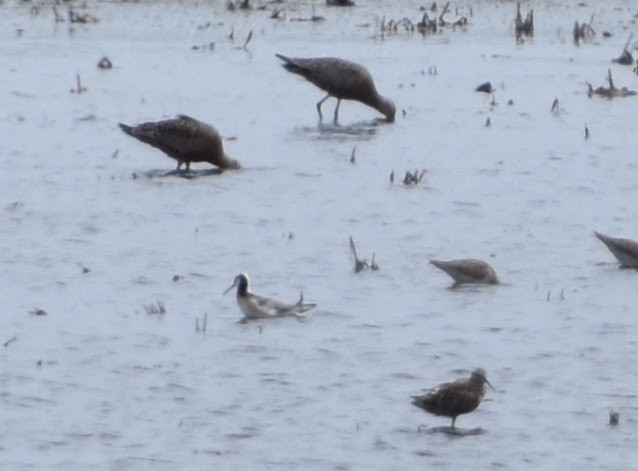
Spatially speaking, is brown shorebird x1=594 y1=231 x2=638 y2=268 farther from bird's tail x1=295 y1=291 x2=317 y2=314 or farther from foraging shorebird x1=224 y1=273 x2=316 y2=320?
foraging shorebird x1=224 y1=273 x2=316 y2=320

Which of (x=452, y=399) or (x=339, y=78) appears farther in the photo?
(x=339, y=78)

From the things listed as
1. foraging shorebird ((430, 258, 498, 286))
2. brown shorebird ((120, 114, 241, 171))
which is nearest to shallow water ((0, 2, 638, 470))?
foraging shorebird ((430, 258, 498, 286))

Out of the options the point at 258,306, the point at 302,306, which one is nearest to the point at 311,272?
the point at 302,306

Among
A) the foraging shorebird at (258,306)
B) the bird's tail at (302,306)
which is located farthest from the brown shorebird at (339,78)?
the foraging shorebird at (258,306)

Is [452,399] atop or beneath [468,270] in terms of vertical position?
atop

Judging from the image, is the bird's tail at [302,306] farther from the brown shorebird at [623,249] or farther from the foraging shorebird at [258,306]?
the brown shorebird at [623,249]

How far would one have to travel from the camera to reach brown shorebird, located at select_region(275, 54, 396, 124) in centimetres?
1938

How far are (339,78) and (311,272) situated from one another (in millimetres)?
7897

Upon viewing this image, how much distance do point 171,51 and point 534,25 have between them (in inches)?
245

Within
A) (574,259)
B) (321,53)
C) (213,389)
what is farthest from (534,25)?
(213,389)

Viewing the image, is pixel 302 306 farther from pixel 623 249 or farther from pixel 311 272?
pixel 623 249

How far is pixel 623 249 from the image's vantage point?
12117mm

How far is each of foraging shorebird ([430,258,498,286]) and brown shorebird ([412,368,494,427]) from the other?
2.89 meters

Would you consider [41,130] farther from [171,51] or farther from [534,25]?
[534,25]
